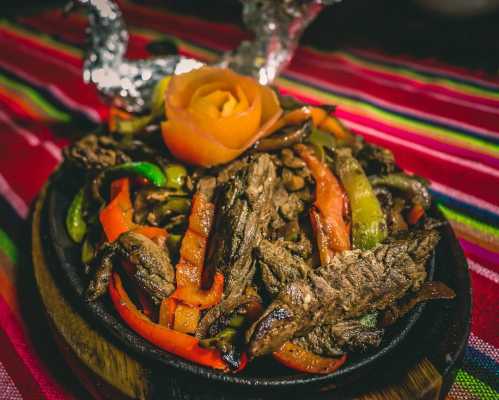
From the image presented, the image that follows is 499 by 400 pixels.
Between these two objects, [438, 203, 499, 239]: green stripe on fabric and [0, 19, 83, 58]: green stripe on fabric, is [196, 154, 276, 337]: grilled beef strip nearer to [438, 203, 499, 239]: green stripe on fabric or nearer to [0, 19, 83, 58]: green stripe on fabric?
[438, 203, 499, 239]: green stripe on fabric

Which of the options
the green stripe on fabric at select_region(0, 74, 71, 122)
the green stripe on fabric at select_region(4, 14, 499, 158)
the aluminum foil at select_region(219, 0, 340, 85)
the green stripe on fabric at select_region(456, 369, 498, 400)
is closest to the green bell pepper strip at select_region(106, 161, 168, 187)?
the green stripe on fabric at select_region(456, 369, 498, 400)

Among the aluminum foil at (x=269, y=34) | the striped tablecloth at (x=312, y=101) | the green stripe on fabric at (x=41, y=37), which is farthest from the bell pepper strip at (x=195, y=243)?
the green stripe on fabric at (x=41, y=37)

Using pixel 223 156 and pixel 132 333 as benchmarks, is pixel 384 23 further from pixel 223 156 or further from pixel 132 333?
pixel 132 333

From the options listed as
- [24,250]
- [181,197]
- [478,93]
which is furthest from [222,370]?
[478,93]

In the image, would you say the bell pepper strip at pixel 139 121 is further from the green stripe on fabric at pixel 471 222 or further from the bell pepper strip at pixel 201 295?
the green stripe on fabric at pixel 471 222

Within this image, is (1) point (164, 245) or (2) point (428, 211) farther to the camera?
(2) point (428, 211)

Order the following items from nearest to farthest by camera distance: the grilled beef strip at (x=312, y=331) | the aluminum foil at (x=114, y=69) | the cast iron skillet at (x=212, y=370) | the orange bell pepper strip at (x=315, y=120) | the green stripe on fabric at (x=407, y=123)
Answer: the cast iron skillet at (x=212, y=370) → the grilled beef strip at (x=312, y=331) → the orange bell pepper strip at (x=315, y=120) → the aluminum foil at (x=114, y=69) → the green stripe on fabric at (x=407, y=123)

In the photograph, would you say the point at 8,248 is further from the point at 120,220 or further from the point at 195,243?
the point at 195,243

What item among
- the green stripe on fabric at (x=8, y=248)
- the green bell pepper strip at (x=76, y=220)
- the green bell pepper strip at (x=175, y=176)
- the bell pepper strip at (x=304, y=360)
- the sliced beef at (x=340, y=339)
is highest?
the green bell pepper strip at (x=175, y=176)
